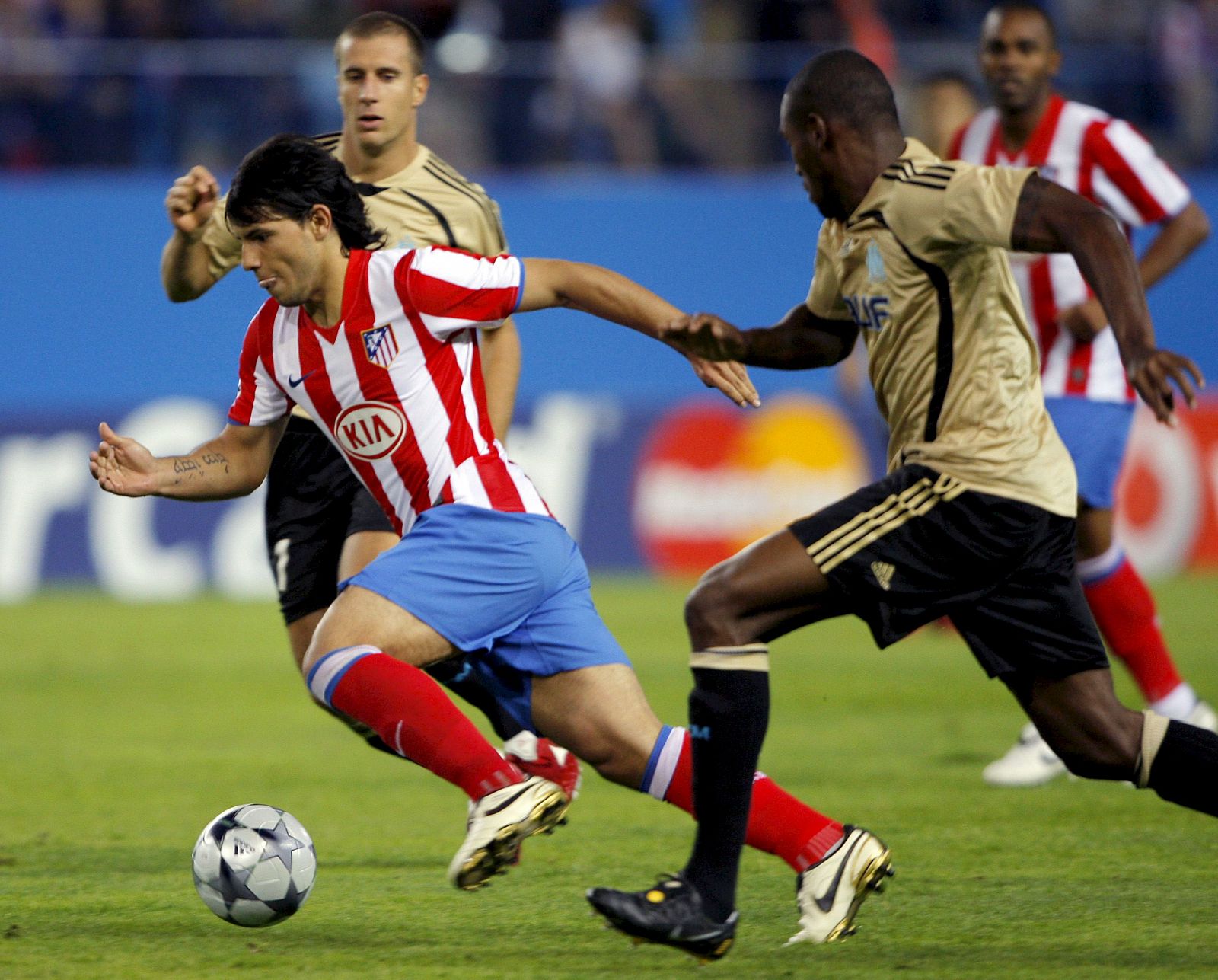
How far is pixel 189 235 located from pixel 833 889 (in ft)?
8.75

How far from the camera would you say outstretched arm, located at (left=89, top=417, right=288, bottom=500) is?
4660 millimetres

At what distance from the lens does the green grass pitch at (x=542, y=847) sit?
161 inches

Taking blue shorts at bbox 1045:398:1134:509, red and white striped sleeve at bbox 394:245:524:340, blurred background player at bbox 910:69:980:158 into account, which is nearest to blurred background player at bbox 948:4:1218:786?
blue shorts at bbox 1045:398:1134:509

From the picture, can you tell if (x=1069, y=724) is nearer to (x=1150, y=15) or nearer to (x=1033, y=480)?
(x=1033, y=480)

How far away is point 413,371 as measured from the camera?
4512 millimetres

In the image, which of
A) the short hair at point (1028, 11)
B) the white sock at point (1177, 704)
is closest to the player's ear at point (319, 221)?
the short hair at point (1028, 11)

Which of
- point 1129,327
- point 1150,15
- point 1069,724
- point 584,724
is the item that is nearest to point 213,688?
point 584,724

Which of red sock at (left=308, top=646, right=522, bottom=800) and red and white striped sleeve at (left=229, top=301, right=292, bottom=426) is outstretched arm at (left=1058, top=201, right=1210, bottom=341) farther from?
red sock at (left=308, top=646, right=522, bottom=800)

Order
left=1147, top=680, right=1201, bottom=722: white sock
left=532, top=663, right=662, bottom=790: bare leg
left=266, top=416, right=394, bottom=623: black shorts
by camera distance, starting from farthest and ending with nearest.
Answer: left=1147, top=680, right=1201, bottom=722: white sock
left=266, top=416, right=394, bottom=623: black shorts
left=532, top=663, right=662, bottom=790: bare leg

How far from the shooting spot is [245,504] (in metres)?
13.3

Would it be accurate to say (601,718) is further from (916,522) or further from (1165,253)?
(1165,253)

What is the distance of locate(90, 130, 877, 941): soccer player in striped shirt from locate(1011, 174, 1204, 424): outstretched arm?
87cm

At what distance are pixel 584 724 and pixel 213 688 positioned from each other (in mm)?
5514

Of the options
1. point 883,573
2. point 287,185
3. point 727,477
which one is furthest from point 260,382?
point 727,477
